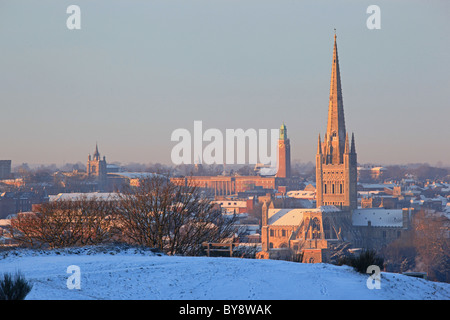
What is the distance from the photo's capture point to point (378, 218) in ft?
369

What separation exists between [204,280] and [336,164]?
102634mm

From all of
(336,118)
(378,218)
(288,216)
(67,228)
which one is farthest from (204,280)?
(336,118)

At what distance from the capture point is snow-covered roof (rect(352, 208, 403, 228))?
11069 centimetres

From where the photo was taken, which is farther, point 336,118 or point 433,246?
point 336,118

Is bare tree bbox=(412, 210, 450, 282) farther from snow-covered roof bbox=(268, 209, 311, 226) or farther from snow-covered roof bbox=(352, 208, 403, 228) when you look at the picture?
snow-covered roof bbox=(268, 209, 311, 226)

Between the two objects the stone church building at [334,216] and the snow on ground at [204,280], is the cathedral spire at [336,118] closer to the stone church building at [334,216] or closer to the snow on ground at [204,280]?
the stone church building at [334,216]

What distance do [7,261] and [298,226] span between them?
87.3m

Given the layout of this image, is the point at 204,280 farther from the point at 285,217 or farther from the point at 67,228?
the point at 285,217

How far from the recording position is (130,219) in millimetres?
33625

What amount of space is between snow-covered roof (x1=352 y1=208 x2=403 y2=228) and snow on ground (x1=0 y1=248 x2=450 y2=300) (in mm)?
91206

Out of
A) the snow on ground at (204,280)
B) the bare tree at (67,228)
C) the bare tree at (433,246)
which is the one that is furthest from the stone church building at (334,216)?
the snow on ground at (204,280)

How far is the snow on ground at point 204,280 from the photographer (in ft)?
58.2

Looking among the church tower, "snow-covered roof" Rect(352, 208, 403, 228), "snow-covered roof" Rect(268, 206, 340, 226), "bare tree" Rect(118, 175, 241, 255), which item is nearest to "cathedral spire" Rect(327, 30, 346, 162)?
the church tower
